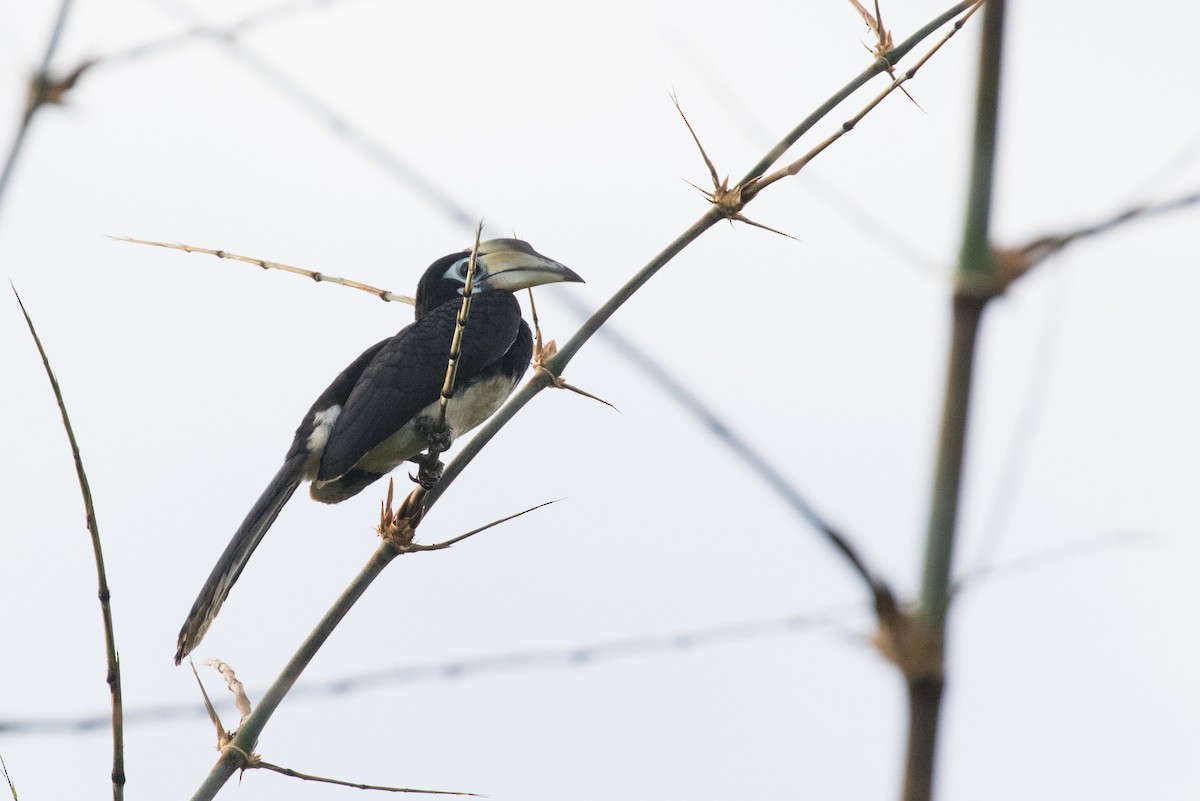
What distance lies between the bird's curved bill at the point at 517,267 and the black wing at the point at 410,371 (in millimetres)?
98

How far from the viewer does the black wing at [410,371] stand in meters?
5.74

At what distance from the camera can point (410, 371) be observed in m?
5.91

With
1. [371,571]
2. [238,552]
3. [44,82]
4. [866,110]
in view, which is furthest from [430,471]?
[44,82]

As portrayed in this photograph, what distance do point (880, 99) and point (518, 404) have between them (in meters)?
1.25

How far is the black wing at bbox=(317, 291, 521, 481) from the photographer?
226 inches

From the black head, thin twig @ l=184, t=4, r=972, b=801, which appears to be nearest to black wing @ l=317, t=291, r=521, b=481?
the black head

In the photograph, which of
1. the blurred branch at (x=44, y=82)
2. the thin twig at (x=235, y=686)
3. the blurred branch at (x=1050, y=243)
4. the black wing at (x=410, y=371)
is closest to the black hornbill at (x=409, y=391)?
the black wing at (x=410, y=371)

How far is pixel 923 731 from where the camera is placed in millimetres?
895

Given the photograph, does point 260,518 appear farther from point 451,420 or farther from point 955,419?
point 955,419

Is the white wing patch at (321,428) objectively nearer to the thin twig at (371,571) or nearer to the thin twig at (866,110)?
the thin twig at (371,571)

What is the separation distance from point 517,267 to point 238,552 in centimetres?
198

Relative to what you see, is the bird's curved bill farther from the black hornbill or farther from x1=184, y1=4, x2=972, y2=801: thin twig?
x1=184, y1=4, x2=972, y2=801: thin twig

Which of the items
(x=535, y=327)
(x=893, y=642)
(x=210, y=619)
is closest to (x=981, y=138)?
(x=893, y=642)

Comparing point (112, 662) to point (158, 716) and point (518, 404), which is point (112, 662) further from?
point (518, 404)
